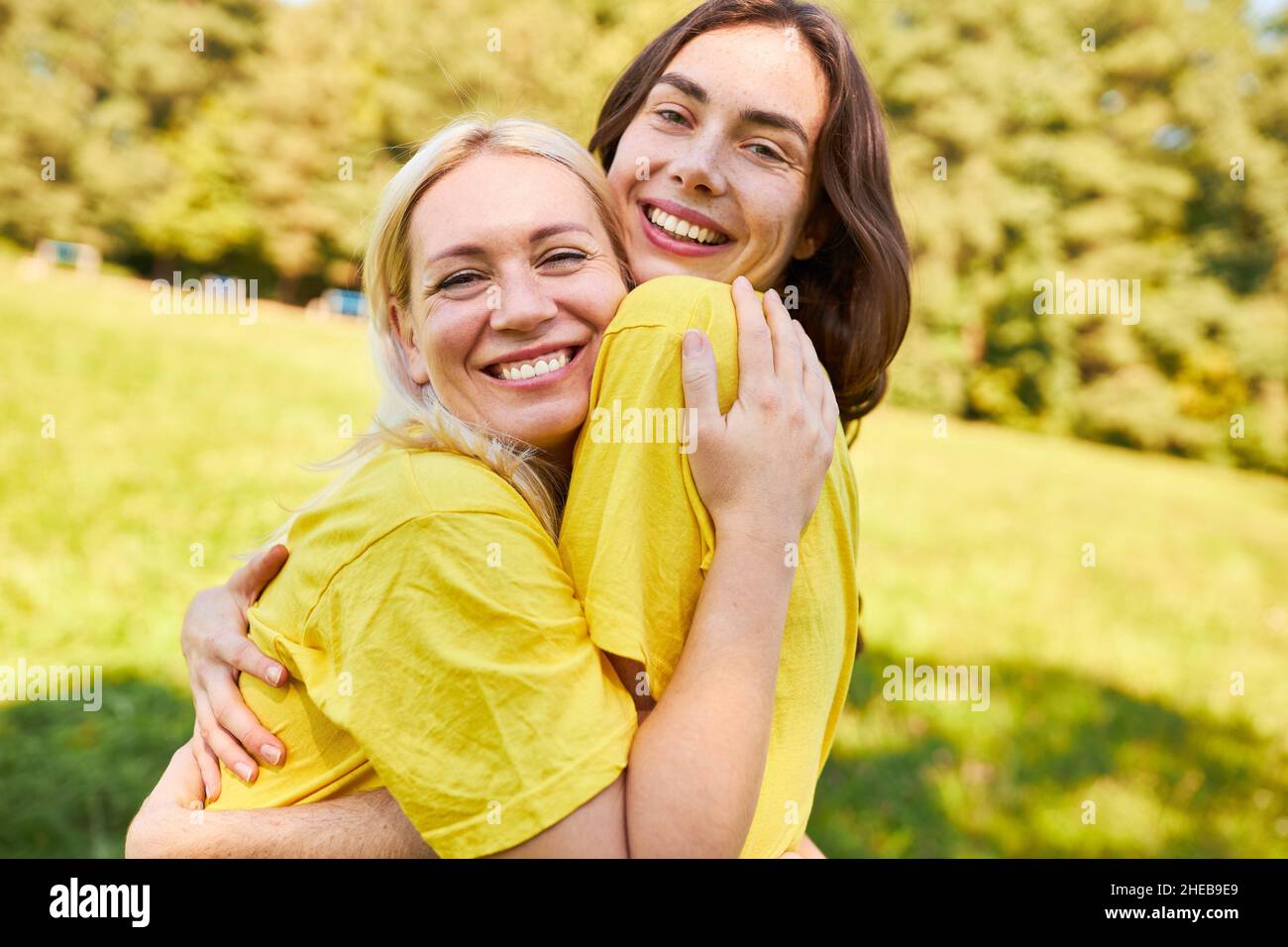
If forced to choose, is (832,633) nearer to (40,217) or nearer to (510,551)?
(510,551)

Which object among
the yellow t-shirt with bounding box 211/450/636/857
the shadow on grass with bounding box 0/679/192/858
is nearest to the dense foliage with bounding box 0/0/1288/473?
the shadow on grass with bounding box 0/679/192/858

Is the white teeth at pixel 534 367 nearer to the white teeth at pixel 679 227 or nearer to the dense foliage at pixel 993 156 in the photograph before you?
the white teeth at pixel 679 227

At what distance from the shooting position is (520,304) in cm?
180

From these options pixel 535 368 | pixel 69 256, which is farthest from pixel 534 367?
pixel 69 256

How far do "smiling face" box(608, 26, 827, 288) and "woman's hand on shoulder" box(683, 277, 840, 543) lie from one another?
1.72 feet

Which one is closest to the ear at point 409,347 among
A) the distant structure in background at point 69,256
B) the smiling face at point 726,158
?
the smiling face at point 726,158

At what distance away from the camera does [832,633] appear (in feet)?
5.89

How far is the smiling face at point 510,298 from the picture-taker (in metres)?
A: 1.83

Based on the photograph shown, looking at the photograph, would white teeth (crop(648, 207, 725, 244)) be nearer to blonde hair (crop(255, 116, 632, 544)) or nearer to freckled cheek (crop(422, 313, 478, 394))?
blonde hair (crop(255, 116, 632, 544))

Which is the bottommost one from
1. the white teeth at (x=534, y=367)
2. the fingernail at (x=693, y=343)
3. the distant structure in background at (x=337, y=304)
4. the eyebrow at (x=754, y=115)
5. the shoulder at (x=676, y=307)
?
the distant structure in background at (x=337, y=304)

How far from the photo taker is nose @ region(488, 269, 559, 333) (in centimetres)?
180
